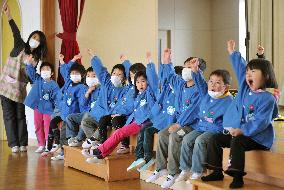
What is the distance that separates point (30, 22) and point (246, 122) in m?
3.91

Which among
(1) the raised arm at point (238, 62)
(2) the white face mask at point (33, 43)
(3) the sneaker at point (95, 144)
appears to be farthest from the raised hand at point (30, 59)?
(1) the raised arm at point (238, 62)

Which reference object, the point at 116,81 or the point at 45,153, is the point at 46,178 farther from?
the point at 45,153


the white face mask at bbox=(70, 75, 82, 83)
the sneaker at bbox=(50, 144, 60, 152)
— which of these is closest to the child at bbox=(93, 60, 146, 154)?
the white face mask at bbox=(70, 75, 82, 83)

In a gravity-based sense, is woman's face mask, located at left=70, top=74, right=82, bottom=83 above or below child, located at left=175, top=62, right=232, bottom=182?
above

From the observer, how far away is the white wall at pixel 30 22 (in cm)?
601

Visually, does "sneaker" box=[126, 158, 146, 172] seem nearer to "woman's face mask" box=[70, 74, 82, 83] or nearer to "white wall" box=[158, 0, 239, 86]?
"woman's face mask" box=[70, 74, 82, 83]

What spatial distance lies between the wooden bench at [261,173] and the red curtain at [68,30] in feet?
10.1

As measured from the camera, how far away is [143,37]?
6.21 metres

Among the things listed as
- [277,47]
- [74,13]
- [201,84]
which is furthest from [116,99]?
[277,47]

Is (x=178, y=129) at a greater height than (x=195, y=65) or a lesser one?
lesser

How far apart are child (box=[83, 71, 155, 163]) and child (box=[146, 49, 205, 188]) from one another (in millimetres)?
363

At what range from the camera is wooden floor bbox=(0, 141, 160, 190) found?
3729 millimetres

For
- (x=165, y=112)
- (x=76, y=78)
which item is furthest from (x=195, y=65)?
(x=76, y=78)

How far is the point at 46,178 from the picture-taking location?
13.3 feet
